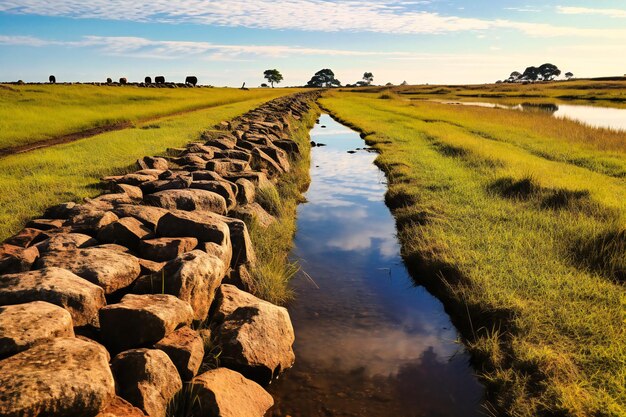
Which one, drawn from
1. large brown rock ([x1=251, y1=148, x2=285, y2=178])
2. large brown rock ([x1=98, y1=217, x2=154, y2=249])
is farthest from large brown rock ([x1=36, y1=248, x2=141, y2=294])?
large brown rock ([x1=251, y1=148, x2=285, y2=178])

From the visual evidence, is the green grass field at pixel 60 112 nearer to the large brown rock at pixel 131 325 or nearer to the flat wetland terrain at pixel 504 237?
the flat wetland terrain at pixel 504 237

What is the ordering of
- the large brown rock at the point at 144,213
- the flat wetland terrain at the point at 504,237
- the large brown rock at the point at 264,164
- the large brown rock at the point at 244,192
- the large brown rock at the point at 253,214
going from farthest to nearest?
1. the large brown rock at the point at 264,164
2. the large brown rock at the point at 244,192
3. the large brown rock at the point at 253,214
4. the large brown rock at the point at 144,213
5. the flat wetland terrain at the point at 504,237

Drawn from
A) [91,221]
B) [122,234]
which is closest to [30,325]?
[122,234]

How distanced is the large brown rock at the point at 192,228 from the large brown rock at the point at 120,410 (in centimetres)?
280

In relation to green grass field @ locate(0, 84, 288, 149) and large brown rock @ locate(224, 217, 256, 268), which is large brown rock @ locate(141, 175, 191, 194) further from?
green grass field @ locate(0, 84, 288, 149)

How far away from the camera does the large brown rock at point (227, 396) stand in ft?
12.5

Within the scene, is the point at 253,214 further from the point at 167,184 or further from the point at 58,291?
the point at 58,291

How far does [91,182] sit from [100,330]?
7058 millimetres

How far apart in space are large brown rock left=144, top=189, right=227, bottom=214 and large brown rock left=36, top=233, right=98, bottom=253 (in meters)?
1.69

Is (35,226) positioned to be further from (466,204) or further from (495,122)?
(495,122)

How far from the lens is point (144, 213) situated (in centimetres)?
666

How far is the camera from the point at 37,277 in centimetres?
420

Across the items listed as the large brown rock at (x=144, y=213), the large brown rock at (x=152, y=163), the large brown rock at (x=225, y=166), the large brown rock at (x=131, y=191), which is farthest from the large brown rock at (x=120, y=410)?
the large brown rock at (x=152, y=163)

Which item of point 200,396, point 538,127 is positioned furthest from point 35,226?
point 538,127
